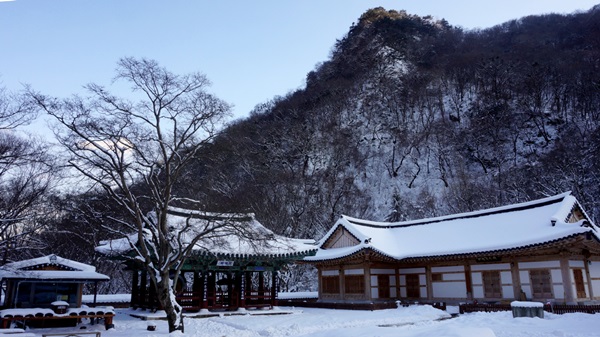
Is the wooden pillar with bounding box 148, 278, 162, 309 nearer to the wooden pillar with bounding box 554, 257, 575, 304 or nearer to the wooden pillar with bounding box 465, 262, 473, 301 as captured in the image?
the wooden pillar with bounding box 465, 262, 473, 301

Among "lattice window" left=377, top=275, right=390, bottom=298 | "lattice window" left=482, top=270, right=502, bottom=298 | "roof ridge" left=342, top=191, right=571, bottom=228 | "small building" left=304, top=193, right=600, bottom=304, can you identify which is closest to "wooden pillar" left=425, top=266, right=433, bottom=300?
"small building" left=304, top=193, right=600, bottom=304

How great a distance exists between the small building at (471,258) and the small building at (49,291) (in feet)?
44.8

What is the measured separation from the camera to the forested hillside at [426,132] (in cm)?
4028

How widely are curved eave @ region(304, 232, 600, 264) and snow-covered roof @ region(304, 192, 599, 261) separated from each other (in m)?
0.08

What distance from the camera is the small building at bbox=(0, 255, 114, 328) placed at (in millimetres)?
14648

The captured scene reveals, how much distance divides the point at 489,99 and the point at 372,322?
43768 millimetres

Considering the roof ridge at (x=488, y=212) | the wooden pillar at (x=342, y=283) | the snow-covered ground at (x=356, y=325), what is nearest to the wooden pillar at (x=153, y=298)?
the snow-covered ground at (x=356, y=325)

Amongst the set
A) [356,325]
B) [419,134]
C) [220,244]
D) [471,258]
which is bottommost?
[356,325]

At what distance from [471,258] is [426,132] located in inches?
1230

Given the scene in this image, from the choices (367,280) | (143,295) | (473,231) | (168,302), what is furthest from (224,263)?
(473,231)

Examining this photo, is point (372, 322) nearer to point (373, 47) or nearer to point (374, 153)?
point (374, 153)

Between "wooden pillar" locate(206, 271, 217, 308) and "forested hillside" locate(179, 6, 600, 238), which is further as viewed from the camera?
"forested hillside" locate(179, 6, 600, 238)

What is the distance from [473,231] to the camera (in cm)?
2464

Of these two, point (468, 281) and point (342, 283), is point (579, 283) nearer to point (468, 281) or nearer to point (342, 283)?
point (468, 281)
